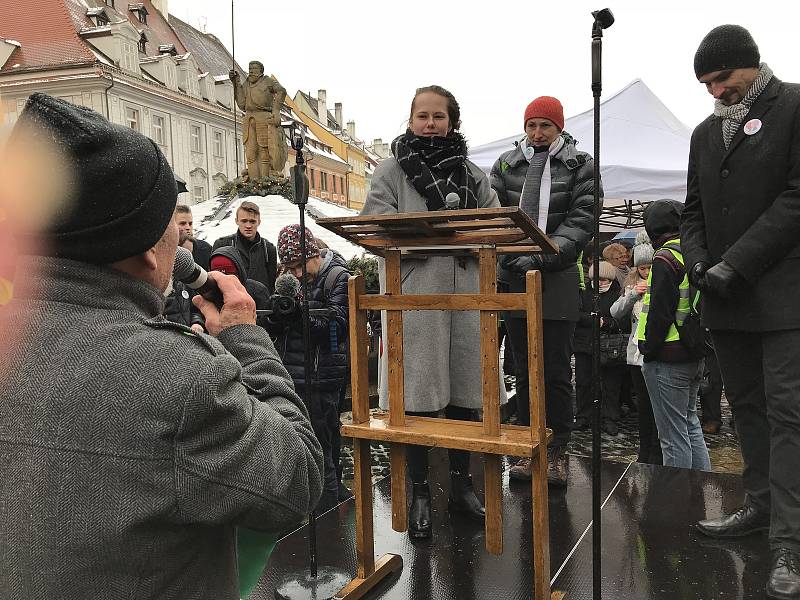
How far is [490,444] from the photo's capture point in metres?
2.30

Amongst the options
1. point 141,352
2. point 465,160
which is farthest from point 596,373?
point 141,352

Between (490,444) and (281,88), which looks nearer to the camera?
(490,444)

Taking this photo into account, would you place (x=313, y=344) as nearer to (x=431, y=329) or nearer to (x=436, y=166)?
(x=431, y=329)

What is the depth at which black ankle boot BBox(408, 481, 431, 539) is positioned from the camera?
9.61 ft

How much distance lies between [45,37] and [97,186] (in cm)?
3017

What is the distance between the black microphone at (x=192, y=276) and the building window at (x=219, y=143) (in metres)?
33.3

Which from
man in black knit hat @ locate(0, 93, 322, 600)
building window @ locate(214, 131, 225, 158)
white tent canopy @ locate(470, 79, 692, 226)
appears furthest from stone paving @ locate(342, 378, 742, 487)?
building window @ locate(214, 131, 225, 158)

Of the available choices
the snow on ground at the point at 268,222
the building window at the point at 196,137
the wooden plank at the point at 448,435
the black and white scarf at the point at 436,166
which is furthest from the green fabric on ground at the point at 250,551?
the building window at the point at 196,137

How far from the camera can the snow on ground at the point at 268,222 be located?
1183 cm

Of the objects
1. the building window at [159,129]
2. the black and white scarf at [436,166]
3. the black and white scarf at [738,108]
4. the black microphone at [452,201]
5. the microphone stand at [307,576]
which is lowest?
the microphone stand at [307,576]

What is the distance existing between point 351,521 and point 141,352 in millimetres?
2380

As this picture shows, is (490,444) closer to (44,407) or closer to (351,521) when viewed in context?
(351,521)

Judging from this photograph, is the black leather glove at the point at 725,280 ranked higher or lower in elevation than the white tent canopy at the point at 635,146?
lower

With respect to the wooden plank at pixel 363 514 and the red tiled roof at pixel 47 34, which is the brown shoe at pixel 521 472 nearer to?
the wooden plank at pixel 363 514
